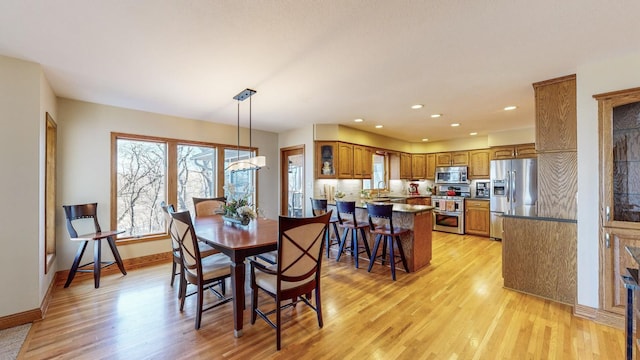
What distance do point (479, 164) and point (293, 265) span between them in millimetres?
6014

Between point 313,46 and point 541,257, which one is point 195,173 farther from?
point 541,257

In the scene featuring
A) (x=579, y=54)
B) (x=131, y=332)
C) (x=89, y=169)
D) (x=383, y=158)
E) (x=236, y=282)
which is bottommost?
(x=131, y=332)

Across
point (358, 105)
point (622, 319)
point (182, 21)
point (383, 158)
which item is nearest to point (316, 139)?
point (358, 105)

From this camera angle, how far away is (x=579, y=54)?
2.26 meters

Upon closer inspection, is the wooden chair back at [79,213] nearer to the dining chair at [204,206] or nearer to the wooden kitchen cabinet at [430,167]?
the dining chair at [204,206]

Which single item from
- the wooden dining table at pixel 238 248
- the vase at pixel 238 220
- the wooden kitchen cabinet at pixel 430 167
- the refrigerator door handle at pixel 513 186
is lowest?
the wooden dining table at pixel 238 248

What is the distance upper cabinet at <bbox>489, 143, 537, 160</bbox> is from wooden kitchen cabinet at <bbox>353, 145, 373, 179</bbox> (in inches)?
107

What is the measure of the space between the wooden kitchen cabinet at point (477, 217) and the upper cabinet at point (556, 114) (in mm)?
3399

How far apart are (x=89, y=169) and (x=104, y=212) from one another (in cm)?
65

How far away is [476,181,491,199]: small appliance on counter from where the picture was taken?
623 centimetres

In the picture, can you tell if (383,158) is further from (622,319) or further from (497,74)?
(622,319)

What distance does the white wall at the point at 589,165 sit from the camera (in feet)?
7.74

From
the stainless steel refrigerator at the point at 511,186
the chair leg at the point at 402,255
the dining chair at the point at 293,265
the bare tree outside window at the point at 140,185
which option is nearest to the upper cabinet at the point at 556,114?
the chair leg at the point at 402,255

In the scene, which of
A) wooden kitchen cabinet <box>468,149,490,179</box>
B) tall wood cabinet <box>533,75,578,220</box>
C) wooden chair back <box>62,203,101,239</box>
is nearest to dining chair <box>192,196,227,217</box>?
wooden chair back <box>62,203,101,239</box>
